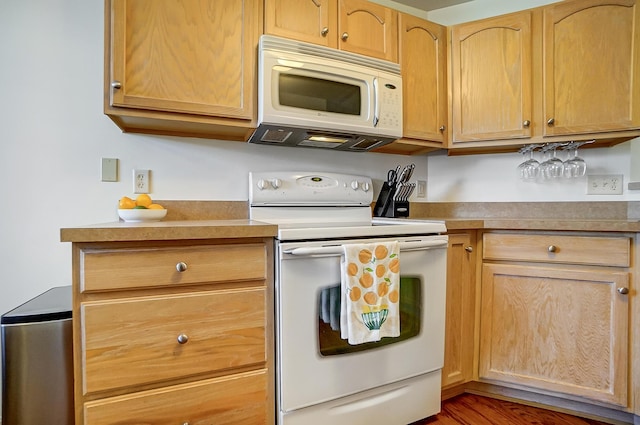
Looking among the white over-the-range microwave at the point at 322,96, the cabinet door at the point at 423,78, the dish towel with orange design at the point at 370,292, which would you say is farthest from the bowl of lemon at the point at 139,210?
the cabinet door at the point at 423,78

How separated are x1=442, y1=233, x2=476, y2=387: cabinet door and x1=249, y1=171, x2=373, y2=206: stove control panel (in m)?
0.56

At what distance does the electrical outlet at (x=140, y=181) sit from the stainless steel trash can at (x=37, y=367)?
1.99 feet

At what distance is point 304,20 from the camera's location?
59.7 inches

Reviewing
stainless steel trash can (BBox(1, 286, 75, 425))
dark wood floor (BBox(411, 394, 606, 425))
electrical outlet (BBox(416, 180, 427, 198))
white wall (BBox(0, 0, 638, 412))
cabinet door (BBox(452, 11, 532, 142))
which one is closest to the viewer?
stainless steel trash can (BBox(1, 286, 75, 425))

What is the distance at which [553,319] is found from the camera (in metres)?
1.50

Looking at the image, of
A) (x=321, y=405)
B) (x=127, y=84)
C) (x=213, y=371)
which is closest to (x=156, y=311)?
(x=213, y=371)

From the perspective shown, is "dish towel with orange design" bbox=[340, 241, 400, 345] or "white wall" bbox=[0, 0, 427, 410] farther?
"white wall" bbox=[0, 0, 427, 410]

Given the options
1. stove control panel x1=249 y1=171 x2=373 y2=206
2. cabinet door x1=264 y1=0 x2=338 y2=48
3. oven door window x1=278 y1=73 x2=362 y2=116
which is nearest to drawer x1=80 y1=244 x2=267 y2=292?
stove control panel x1=249 y1=171 x2=373 y2=206

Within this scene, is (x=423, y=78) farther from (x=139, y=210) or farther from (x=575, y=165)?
(x=139, y=210)

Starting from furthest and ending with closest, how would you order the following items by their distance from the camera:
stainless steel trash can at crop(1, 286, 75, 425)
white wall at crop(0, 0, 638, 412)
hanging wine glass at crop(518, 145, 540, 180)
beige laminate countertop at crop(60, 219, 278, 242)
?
hanging wine glass at crop(518, 145, 540, 180) → white wall at crop(0, 0, 638, 412) → stainless steel trash can at crop(1, 286, 75, 425) → beige laminate countertop at crop(60, 219, 278, 242)

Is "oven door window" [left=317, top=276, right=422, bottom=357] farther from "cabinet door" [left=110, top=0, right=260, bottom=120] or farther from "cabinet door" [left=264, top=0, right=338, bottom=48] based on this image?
"cabinet door" [left=264, top=0, right=338, bottom=48]

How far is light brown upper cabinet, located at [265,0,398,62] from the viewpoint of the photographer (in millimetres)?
1477

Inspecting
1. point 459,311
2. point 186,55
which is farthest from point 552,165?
point 186,55

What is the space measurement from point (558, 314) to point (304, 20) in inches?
69.1
